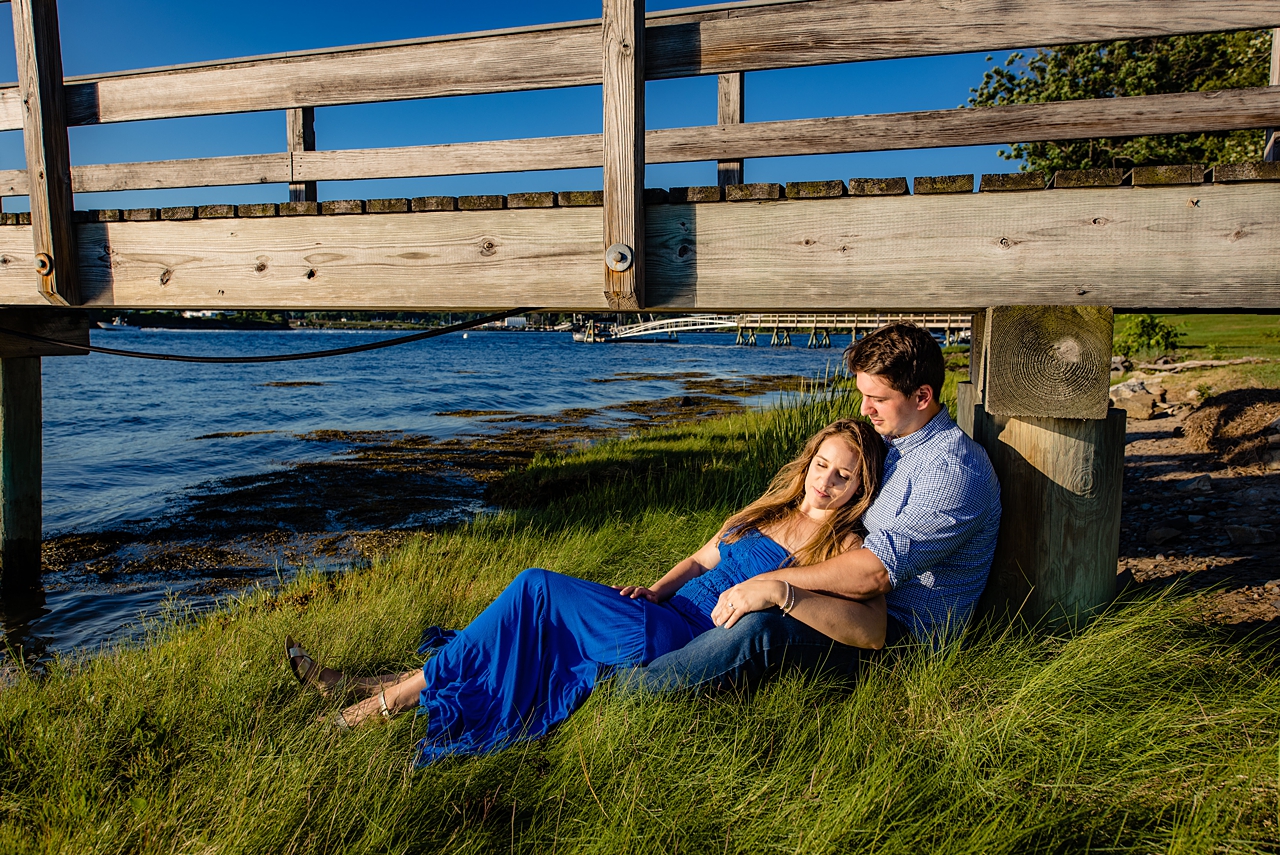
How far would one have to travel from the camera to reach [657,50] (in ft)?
11.1

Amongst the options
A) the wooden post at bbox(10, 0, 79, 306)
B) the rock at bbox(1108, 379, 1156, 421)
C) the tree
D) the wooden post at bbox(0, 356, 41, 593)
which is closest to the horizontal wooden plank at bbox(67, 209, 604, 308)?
the wooden post at bbox(10, 0, 79, 306)

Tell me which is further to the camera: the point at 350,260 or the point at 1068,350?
the point at 350,260

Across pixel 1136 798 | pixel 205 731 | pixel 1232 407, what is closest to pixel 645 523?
pixel 205 731

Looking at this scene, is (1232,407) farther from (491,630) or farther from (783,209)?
(491,630)

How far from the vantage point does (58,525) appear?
29.9 ft

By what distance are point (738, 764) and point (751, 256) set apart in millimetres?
2078

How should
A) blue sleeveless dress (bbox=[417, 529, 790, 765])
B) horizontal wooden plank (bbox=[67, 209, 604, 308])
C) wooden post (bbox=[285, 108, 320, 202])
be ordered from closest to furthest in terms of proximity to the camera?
blue sleeveless dress (bbox=[417, 529, 790, 765])
horizontal wooden plank (bbox=[67, 209, 604, 308])
wooden post (bbox=[285, 108, 320, 202])

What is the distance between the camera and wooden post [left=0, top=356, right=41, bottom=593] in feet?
22.5

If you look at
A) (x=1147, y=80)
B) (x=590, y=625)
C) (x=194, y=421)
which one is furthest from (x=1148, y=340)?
(x=194, y=421)

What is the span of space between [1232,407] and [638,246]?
28.4 ft

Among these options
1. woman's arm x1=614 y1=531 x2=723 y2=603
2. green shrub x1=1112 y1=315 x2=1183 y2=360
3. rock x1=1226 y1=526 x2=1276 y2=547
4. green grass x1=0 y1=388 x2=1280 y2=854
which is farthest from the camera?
green shrub x1=1112 y1=315 x2=1183 y2=360

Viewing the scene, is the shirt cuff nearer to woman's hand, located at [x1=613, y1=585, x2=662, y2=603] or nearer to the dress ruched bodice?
the dress ruched bodice

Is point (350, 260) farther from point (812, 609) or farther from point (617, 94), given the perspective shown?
point (812, 609)

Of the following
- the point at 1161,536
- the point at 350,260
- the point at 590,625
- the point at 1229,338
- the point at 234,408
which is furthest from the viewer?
the point at 234,408
